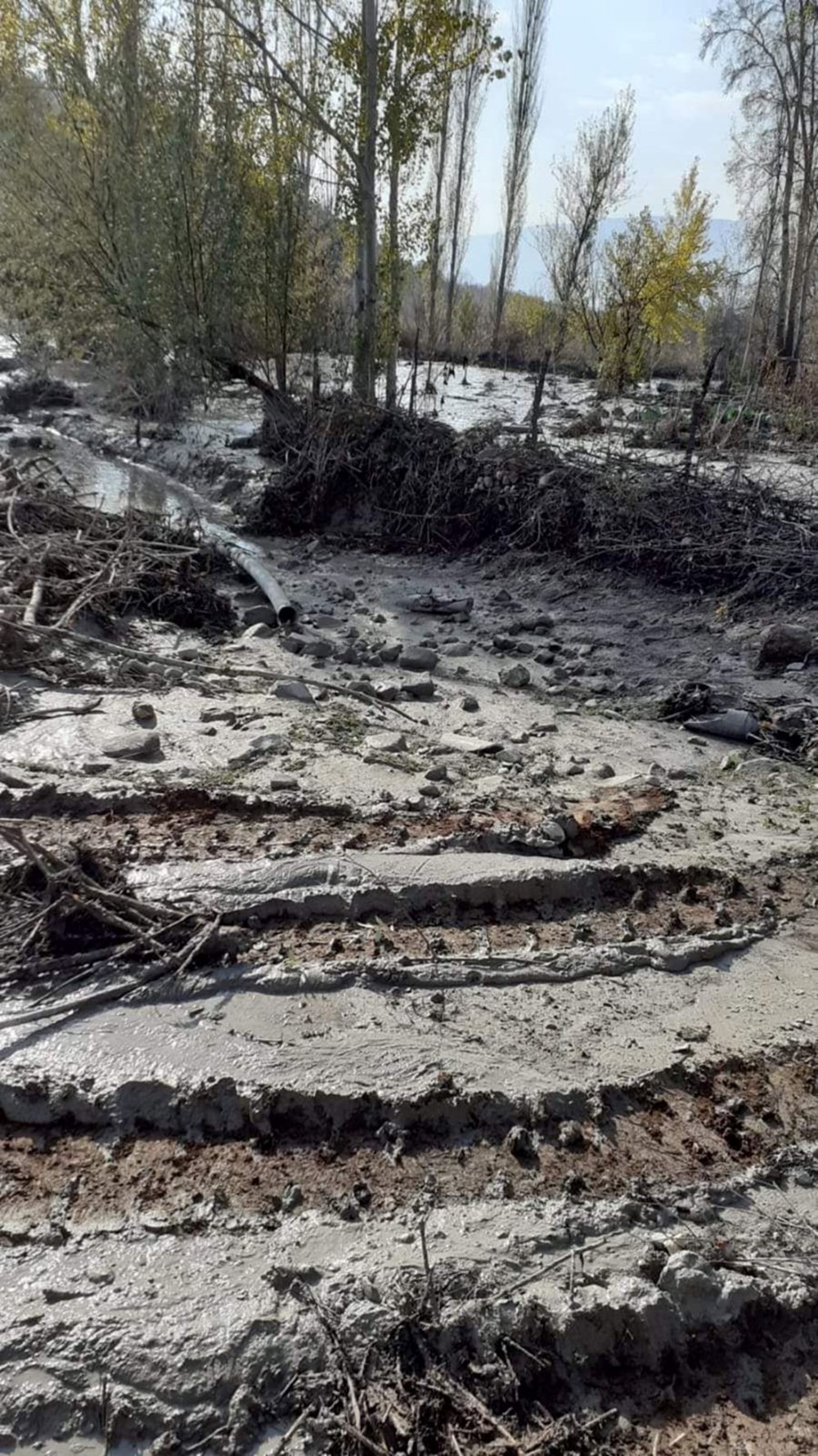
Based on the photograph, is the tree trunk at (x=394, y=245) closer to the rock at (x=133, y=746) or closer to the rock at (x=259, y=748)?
the rock at (x=259, y=748)

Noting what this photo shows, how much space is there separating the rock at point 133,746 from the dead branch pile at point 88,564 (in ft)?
4.09

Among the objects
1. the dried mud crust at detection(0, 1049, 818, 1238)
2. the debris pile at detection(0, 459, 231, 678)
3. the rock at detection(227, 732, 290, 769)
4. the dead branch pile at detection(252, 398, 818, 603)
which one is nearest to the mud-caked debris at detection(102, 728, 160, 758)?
the rock at detection(227, 732, 290, 769)

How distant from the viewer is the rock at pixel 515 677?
5.66 m

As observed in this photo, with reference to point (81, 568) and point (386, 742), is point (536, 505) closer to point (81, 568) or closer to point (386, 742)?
point (81, 568)

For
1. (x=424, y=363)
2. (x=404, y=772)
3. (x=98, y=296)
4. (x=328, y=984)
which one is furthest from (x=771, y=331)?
(x=328, y=984)

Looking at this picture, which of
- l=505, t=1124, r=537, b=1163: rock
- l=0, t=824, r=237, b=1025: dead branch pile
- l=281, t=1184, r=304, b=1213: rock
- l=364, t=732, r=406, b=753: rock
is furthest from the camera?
l=364, t=732, r=406, b=753: rock

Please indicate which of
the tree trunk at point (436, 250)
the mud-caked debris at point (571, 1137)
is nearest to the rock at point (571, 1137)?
the mud-caked debris at point (571, 1137)

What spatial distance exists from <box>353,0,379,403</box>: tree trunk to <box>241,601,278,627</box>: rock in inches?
179

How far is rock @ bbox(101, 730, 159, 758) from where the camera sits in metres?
4.00

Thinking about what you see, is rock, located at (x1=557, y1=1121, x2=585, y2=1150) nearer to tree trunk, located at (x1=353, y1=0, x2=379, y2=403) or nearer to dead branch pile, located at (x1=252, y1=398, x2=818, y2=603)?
dead branch pile, located at (x1=252, y1=398, x2=818, y2=603)

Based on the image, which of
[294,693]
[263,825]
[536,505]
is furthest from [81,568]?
[536,505]

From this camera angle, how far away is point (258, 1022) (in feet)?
8.59

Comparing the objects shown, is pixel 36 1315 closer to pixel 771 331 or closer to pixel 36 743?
pixel 36 743

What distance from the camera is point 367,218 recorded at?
1047 cm
